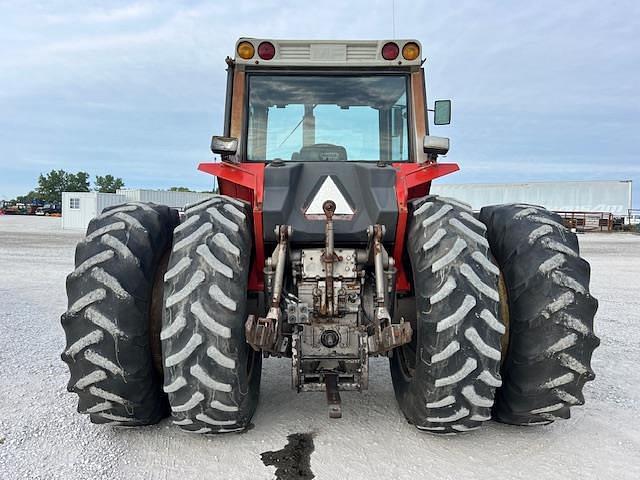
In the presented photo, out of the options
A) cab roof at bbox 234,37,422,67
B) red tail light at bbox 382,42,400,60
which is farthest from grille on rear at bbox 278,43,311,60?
red tail light at bbox 382,42,400,60

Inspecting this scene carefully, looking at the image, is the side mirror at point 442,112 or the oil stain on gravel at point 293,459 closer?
the oil stain on gravel at point 293,459

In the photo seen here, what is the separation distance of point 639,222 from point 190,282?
4407 cm

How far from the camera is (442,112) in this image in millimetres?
4617

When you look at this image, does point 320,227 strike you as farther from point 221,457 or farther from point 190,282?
point 221,457

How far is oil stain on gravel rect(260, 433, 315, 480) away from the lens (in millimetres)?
3148

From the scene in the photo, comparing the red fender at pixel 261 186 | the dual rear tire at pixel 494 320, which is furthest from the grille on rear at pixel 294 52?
the dual rear tire at pixel 494 320

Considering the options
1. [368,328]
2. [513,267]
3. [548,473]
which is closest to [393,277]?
[368,328]

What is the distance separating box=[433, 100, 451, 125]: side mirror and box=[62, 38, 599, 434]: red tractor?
79cm

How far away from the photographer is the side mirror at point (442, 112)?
461 centimetres

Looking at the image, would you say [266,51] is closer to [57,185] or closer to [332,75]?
[332,75]

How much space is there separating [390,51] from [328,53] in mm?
480

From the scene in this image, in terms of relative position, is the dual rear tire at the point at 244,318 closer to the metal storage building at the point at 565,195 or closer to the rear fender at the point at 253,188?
the rear fender at the point at 253,188

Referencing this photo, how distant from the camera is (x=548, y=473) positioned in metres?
3.18

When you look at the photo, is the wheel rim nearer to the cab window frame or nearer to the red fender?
the red fender
